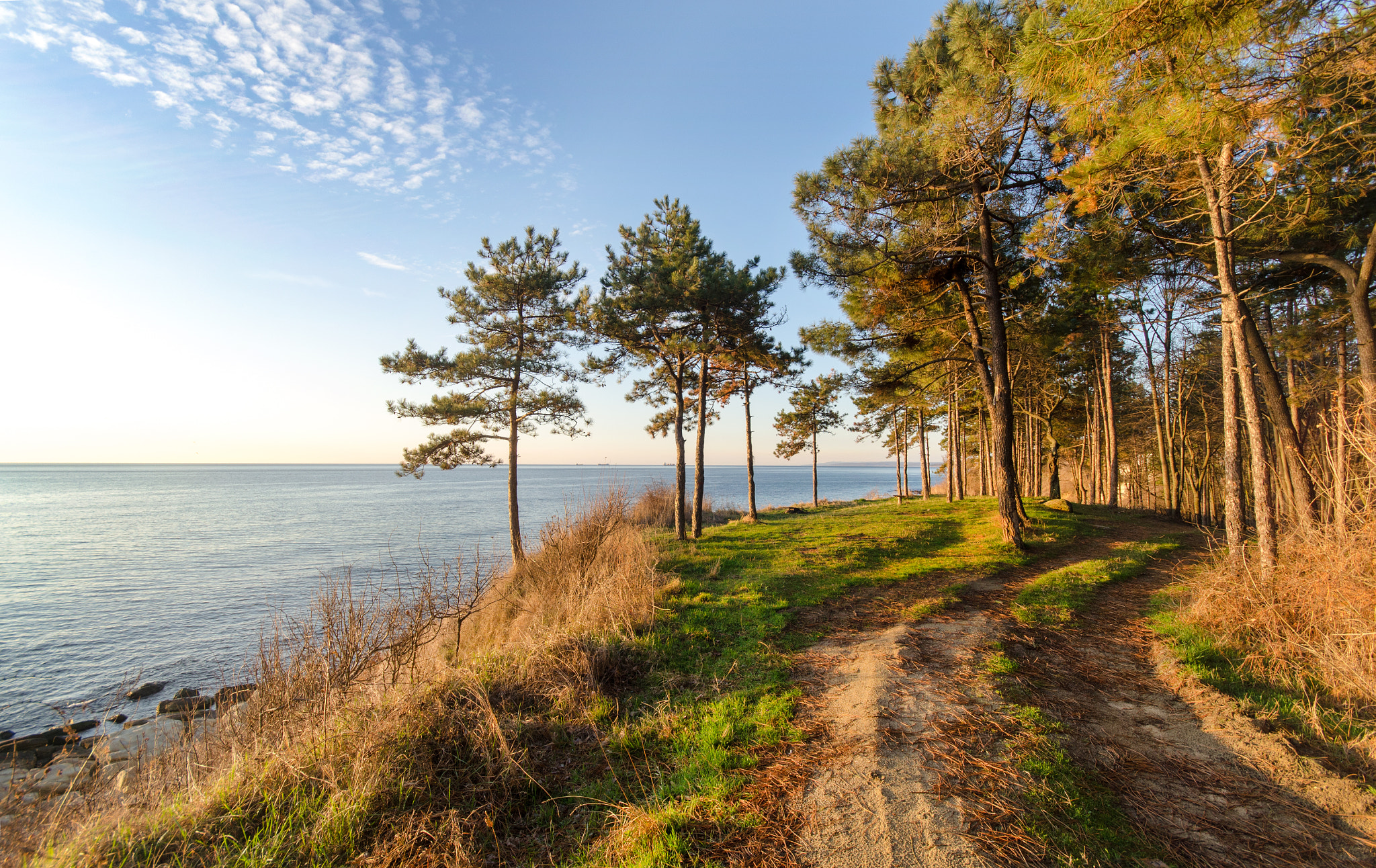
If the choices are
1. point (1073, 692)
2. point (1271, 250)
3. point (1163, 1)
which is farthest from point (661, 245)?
point (1073, 692)

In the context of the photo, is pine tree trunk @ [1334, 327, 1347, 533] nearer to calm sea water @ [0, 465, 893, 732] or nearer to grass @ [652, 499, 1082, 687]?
grass @ [652, 499, 1082, 687]

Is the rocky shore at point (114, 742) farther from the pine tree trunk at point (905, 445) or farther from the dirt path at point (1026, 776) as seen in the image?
the pine tree trunk at point (905, 445)

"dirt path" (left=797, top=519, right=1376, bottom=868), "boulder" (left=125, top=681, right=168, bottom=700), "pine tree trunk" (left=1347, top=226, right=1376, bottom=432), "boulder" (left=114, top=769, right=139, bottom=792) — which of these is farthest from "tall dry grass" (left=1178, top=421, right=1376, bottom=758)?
"boulder" (left=125, top=681, right=168, bottom=700)

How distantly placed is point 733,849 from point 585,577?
583cm

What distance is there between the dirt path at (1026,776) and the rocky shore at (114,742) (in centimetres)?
558

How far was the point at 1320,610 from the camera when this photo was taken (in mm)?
4531

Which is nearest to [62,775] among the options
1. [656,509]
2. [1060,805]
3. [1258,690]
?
[1060,805]

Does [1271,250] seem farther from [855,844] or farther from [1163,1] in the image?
[855,844]

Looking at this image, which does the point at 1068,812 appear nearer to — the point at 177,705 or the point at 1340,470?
the point at 1340,470

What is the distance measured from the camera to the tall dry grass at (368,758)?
2.98 m

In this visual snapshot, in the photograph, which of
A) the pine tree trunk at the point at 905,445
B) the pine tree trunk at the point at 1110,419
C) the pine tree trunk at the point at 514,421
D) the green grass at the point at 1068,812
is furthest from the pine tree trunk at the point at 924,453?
the green grass at the point at 1068,812

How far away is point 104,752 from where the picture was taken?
4207 mm

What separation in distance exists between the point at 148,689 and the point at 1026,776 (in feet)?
47.0

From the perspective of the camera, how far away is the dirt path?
8.26 ft
